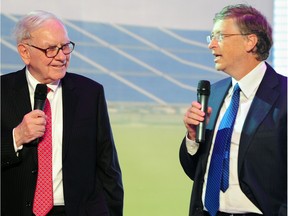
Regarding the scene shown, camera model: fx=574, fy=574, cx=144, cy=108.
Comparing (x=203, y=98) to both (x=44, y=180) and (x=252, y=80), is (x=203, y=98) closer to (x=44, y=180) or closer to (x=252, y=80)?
(x=252, y=80)

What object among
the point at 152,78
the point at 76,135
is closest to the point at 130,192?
the point at 152,78

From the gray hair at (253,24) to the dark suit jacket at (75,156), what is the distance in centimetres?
76

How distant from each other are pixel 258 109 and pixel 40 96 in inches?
39.4

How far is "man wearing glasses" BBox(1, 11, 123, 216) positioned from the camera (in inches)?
105

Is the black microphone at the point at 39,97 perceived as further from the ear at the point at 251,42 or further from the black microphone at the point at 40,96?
the ear at the point at 251,42

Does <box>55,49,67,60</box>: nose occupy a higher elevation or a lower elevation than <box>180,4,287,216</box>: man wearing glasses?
higher

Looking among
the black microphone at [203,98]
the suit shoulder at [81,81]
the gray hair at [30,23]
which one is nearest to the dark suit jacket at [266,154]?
the black microphone at [203,98]

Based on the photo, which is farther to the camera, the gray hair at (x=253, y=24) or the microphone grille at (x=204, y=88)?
→ the gray hair at (x=253, y=24)

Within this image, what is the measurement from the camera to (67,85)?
9.43 ft

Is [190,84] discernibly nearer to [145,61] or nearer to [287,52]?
[145,61]

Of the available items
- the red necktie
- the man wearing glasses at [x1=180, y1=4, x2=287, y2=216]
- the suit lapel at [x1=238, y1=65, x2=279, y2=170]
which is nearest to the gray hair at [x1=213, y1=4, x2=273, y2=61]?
the man wearing glasses at [x1=180, y1=4, x2=287, y2=216]

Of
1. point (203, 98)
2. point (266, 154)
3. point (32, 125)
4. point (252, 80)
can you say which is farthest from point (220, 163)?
point (32, 125)

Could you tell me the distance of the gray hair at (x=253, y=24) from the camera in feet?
9.36

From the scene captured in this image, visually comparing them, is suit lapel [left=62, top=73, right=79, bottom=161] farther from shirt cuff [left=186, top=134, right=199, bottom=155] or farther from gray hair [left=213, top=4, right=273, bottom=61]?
gray hair [left=213, top=4, right=273, bottom=61]
